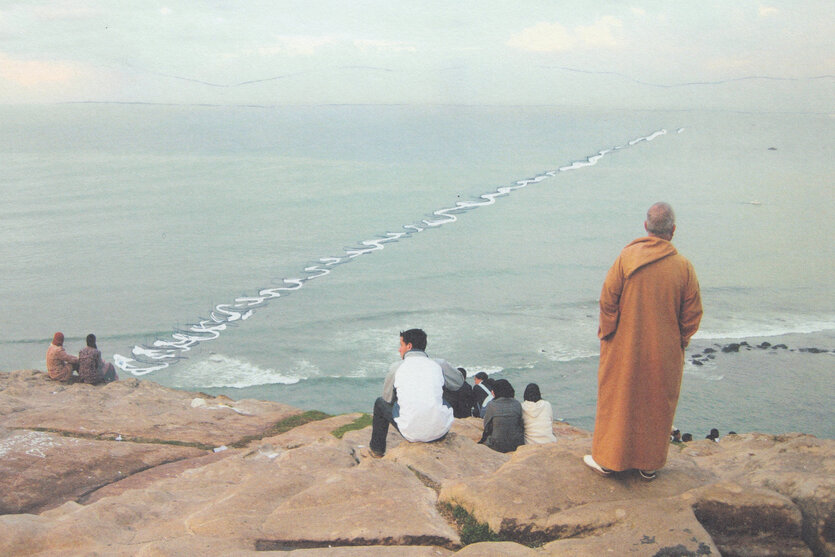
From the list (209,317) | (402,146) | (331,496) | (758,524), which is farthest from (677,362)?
(402,146)

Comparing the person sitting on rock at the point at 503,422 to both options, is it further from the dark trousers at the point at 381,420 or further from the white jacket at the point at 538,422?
the dark trousers at the point at 381,420

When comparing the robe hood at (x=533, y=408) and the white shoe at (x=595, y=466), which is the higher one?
the white shoe at (x=595, y=466)

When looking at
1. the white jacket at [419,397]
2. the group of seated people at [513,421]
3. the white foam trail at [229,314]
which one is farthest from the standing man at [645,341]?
the white foam trail at [229,314]

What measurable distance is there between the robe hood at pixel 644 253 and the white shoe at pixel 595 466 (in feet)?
5.70

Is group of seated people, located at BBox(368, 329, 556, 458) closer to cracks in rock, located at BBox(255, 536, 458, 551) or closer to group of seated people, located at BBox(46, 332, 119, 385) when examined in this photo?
cracks in rock, located at BBox(255, 536, 458, 551)

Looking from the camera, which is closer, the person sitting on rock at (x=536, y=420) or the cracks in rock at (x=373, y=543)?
the cracks in rock at (x=373, y=543)

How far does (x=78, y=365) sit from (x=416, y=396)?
35.8ft

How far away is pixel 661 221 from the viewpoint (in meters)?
5.70

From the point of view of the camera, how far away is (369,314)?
111 feet

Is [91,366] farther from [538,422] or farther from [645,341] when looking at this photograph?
[645,341]

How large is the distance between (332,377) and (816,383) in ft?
58.1

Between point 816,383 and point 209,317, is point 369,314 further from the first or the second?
point 816,383

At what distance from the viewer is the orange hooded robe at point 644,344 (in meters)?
5.71

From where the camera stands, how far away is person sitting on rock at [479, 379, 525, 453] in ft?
30.0
